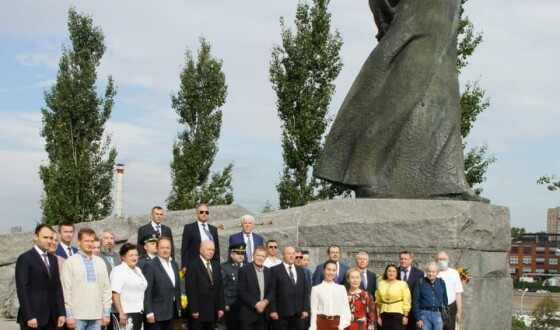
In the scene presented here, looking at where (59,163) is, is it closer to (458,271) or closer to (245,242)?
(245,242)

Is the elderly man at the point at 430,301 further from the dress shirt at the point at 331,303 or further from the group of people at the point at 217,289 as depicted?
the dress shirt at the point at 331,303

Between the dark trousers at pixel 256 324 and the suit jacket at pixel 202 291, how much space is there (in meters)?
0.39

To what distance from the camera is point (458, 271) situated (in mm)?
8781

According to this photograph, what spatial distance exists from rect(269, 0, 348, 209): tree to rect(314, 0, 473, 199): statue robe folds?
9.30 meters

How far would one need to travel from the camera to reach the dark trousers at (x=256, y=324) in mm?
8234

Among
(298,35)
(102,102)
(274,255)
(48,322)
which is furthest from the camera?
(102,102)

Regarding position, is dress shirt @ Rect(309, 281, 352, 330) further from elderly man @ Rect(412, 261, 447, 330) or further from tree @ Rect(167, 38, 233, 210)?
tree @ Rect(167, 38, 233, 210)

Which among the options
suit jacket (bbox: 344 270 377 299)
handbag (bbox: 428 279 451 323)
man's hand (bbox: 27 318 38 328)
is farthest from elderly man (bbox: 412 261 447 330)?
man's hand (bbox: 27 318 38 328)

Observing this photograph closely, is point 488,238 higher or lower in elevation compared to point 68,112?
lower

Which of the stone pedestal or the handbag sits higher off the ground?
the stone pedestal

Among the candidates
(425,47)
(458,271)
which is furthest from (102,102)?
(458,271)

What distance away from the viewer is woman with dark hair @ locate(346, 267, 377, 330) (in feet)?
25.5

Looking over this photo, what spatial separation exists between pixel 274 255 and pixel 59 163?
13169mm

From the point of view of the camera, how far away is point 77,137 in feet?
69.5
